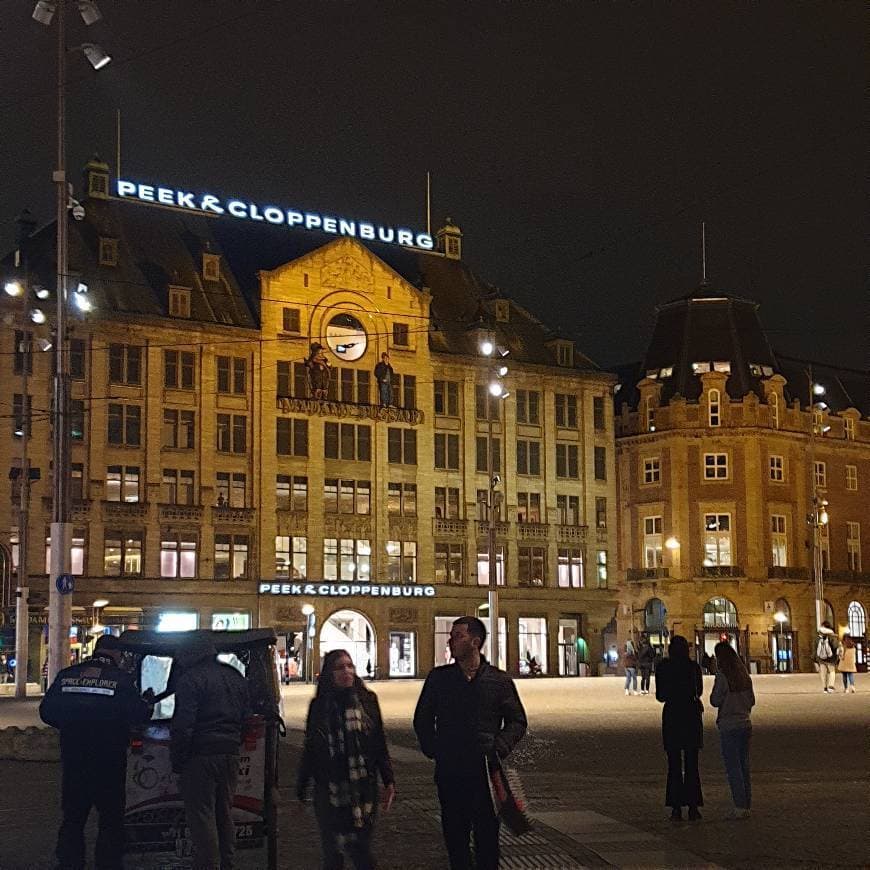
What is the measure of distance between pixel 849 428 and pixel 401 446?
102 feet

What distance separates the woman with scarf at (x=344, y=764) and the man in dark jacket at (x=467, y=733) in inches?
17.7

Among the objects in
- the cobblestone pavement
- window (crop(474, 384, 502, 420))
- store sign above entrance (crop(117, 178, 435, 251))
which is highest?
store sign above entrance (crop(117, 178, 435, 251))

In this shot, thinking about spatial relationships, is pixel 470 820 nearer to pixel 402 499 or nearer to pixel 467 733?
pixel 467 733

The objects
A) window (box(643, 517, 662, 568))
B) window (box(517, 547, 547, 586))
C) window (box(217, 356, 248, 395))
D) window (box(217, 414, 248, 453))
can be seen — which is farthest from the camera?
window (box(643, 517, 662, 568))

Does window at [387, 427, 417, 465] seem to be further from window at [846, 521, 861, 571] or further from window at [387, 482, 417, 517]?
window at [846, 521, 861, 571]

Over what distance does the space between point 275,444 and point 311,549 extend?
17.3 feet

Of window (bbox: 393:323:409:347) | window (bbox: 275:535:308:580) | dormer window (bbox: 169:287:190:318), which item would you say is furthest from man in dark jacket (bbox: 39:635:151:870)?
window (bbox: 393:323:409:347)

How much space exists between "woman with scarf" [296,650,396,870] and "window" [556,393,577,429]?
70.1 meters

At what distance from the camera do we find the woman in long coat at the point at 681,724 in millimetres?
15430

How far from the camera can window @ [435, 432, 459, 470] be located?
251 feet

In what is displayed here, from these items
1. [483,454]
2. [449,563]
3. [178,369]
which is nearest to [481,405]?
[483,454]

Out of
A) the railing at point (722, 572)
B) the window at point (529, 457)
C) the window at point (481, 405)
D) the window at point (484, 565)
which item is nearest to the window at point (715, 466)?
the railing at point (722, 572)

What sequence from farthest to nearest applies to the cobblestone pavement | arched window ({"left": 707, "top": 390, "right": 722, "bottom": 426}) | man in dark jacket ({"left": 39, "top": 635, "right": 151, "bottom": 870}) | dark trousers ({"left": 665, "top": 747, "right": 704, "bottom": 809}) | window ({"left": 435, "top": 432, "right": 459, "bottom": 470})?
arched window ({"left": 707, "top": 390, "right": 722, "bottom": 426}) → window ({"left": 435, "top": 432, "right": 459, "bottom": 470}) → dark trousers ({"left": 665, "top": 747, "right": 704, "bottom": 809}) → the cobblestone pavement → man in dark jacket ({"left": 39, "top": 635, "right": 151, "bottom": 870})

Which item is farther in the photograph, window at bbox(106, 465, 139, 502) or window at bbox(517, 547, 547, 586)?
window at bbox(517, 547, 547, 586)
